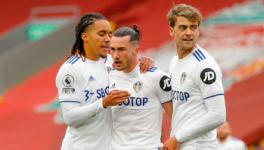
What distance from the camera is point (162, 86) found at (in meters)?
6.28

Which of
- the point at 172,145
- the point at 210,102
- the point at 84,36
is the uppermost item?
the point at 84,36

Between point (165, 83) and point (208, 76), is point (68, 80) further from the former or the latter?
point (208, 76)

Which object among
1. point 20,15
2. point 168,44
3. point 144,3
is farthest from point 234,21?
point 20,15

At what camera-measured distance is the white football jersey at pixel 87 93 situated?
6.42 metres

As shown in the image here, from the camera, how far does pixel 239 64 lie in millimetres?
12484

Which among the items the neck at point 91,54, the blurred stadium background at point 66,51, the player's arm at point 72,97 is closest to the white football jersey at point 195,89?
the player's arm at point 72,97

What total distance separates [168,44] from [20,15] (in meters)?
3.24

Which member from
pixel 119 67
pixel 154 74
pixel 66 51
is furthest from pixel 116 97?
pixel 66 51

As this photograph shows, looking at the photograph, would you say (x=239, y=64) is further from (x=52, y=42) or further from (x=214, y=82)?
(x=214, y=82)

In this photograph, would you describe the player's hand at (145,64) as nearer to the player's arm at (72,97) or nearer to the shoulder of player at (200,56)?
the player's arm at (72,97)

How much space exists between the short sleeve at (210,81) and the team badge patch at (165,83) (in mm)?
444

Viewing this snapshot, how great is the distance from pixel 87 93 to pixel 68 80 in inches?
5.9

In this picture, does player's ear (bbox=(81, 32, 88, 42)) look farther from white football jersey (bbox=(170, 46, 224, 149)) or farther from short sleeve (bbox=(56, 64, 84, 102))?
white football jersey (bbox=(170, 46, 224, 149))

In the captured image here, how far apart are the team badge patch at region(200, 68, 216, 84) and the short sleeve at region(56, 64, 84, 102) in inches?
38.2
